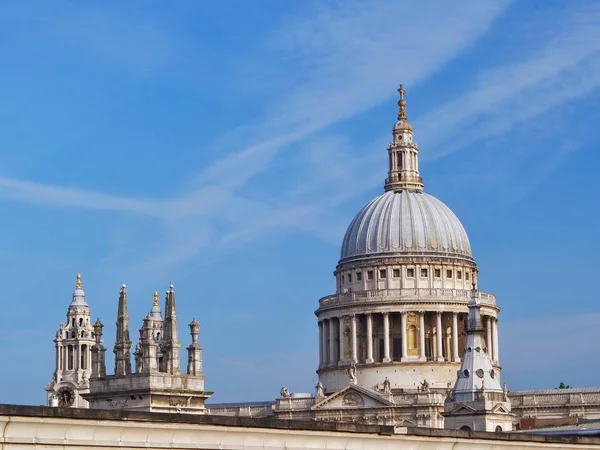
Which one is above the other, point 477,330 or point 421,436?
point 477,330

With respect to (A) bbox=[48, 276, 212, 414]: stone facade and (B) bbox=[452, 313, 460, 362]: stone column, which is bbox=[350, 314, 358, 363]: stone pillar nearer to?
(B) bbox=[452, 313, 460, 362]: stone column

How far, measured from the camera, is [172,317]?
9762 centimetres

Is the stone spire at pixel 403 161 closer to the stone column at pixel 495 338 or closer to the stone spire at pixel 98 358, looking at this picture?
the stone column at pixel 495 338

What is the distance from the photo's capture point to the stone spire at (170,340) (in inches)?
3797

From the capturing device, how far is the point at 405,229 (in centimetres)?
16650

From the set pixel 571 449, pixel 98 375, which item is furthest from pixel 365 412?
pixel 571 449

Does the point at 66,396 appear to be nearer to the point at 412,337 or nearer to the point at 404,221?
the point at 412,337

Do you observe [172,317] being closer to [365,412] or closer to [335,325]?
[365,412]

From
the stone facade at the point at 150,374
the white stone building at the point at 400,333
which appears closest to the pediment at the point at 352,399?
the white stone building at the point at 400,333

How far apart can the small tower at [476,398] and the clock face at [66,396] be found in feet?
135

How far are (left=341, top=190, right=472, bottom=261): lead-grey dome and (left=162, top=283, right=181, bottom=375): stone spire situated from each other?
7010 cm

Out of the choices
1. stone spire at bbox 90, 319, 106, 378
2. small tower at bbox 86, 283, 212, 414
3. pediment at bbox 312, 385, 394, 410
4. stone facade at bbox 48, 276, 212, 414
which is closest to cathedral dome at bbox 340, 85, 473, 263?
pediment at bbox 312, 385, 394, 410

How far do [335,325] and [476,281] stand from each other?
17.3 metres

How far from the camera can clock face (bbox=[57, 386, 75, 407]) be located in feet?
500
